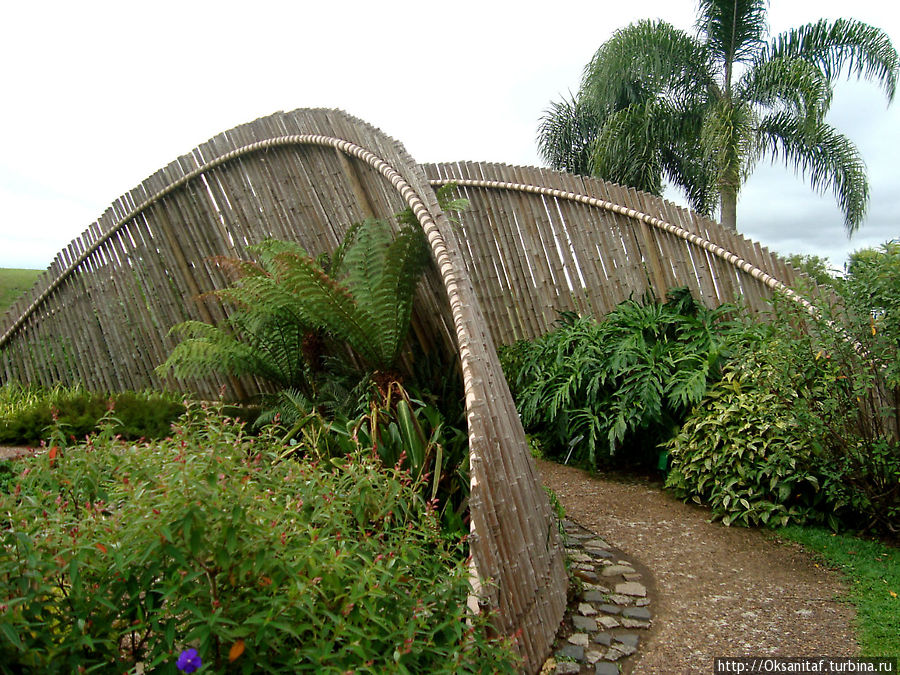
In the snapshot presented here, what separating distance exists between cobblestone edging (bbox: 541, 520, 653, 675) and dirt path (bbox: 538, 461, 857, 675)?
71 millimetres

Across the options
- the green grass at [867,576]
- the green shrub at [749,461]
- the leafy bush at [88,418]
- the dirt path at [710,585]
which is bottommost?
the green grass at [867,576]

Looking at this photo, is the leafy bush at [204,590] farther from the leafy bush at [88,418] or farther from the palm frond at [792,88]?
the palm frond at [792,88]

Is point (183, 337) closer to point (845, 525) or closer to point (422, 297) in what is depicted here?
point (422, 297)

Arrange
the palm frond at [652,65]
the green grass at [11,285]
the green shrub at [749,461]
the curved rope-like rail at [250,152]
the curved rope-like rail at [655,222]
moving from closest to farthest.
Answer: the curved rope-like rail at [250,152]
the green shrub at [749,461]
the curved rope-like rail at [655,222]
the green grass at [11,285]
the palm frond at [652,65]

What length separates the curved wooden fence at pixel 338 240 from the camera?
458cm

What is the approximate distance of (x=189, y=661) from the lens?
4.50 feet

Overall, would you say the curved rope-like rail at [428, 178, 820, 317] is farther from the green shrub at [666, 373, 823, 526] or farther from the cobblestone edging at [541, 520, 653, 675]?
the cobblestone edging at [541, 520, 653, 675]

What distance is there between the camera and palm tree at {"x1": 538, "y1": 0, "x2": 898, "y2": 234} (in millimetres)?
13656

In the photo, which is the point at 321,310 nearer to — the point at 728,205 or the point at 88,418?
the point at 88,418

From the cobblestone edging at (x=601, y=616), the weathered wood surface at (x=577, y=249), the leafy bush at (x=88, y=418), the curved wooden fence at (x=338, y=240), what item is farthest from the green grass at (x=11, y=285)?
the cobblestone edging at (x=601, y=616)

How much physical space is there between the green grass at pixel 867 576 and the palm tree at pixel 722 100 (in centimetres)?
1116

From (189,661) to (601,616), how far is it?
6.44 feet

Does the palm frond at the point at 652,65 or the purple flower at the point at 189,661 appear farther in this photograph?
the palm frond at the point at 652,65

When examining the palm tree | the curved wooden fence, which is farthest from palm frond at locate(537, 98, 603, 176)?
the curved wooden fence
